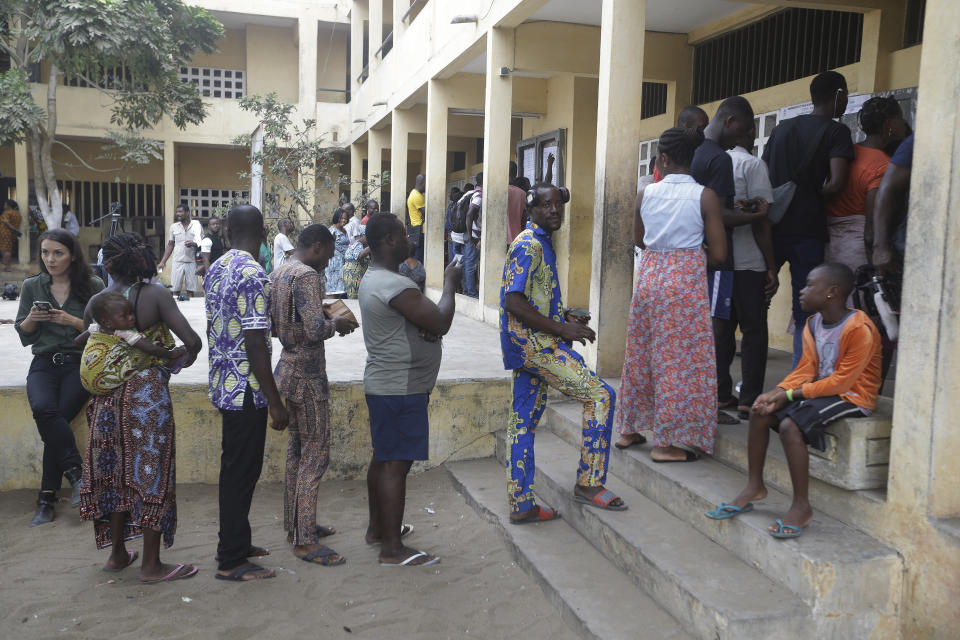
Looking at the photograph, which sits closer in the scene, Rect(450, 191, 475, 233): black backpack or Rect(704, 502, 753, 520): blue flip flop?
Rect(704, 502, 753, 520): blue flip flop

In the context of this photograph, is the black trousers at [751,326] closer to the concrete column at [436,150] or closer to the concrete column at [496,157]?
the concrete column at [496,157]

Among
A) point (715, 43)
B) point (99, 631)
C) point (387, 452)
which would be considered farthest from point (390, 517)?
point (715, 43)

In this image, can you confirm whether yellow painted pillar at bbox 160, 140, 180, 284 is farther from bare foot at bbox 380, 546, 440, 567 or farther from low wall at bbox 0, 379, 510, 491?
bare foot at bbox 380, 546, 440, 567

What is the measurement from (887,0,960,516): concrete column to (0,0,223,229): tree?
14.5 metres

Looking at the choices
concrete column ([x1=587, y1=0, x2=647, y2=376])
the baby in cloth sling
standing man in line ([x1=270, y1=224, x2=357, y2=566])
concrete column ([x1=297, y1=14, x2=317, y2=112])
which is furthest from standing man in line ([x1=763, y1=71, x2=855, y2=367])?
concrete column ([x1=297, y1=14, x2=317, y2=112])

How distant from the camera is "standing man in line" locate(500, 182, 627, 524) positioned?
361 cm

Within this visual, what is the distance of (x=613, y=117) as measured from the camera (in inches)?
217

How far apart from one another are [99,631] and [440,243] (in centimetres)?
827

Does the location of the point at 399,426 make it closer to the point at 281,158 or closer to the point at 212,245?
the point at 212,245

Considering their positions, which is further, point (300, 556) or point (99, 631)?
point (300, 556)

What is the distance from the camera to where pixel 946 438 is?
281 cm

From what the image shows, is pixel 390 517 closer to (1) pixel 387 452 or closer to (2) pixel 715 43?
(1) pixel 387 452

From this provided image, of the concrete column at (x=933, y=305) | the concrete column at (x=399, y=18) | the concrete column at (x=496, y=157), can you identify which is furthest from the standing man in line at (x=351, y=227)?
the concrete column at (x=933, y=305)

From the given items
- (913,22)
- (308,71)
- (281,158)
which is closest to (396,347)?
(913,22)
